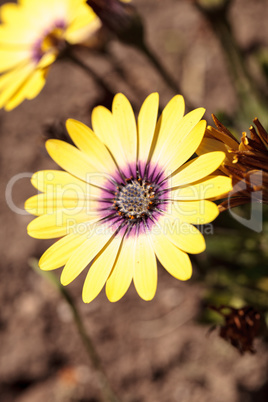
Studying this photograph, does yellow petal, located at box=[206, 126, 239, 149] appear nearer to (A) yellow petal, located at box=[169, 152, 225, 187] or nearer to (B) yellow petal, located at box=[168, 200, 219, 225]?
(A) yellow petal, located at box=[169, 152, 225, 187]

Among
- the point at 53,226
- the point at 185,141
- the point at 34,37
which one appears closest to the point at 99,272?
the point at 53,226

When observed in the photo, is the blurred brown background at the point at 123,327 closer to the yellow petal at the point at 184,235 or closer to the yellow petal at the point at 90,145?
the yellow petal at the point at 90,145

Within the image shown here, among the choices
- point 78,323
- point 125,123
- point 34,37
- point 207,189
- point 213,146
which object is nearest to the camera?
point 207,189

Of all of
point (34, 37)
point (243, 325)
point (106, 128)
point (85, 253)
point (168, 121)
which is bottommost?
point (243, 325)

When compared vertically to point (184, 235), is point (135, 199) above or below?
above

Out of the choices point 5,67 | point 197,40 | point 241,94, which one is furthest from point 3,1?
point 241,94

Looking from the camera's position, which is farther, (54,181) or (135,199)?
(135,199)

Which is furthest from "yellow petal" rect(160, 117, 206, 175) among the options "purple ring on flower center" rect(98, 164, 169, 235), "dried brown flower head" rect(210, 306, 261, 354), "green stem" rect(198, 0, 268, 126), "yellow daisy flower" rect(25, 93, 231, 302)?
"green stem" rect(198, 0, 268, 126)

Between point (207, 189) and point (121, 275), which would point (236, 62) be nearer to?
point (207, 189)

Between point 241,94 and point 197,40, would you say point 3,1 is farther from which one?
point 241,94
